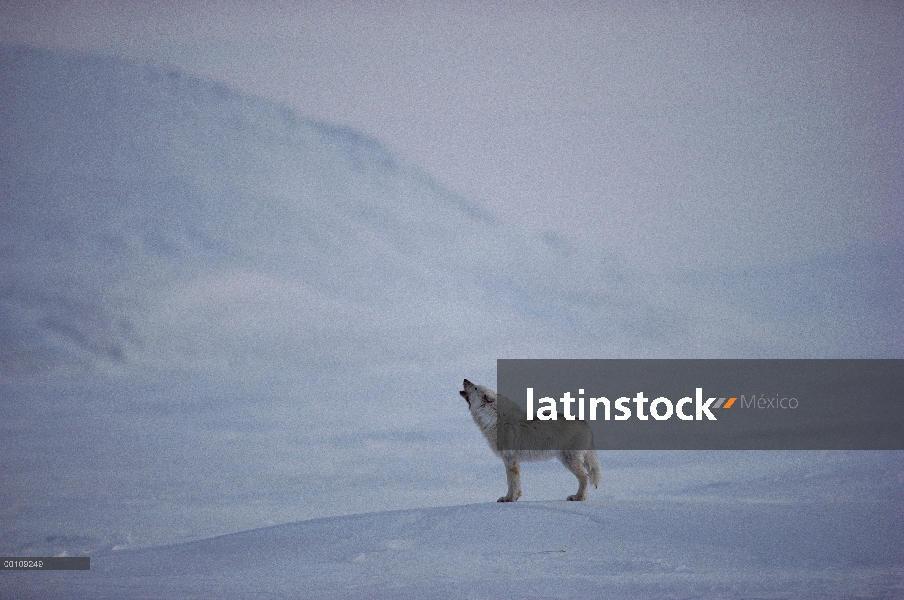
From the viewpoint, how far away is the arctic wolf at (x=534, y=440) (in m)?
14.2

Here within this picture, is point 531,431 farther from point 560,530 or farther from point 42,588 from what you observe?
point 42,588

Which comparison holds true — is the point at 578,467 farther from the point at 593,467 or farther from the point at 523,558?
the point at 523,558

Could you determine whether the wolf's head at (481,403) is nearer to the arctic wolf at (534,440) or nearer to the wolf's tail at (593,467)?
the arctic wolf at (534,440)

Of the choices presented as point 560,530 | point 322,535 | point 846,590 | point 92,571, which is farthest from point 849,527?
point 92,571

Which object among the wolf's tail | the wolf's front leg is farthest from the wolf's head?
the wolf's tail

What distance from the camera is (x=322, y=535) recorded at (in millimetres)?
14391

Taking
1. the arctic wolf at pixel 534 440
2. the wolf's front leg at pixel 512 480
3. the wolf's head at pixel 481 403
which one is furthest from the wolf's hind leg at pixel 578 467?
the wolf's head at pixel 481 403

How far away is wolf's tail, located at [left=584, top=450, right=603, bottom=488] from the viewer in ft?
47.6

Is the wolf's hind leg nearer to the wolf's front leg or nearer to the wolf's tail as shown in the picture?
the wolf's tail

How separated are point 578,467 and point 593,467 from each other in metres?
0.36

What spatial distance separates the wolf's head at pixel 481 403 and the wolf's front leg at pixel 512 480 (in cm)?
73

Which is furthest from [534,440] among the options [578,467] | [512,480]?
[578,467]

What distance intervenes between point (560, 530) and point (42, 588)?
329 inches

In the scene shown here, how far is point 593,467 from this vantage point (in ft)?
47.9
